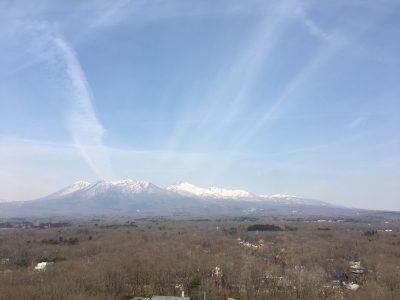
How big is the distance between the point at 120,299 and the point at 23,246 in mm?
39610

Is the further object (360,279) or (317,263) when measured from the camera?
(317,263)

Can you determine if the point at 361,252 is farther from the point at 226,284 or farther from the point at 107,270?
the point at 107,270

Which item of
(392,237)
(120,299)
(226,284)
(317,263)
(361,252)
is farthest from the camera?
(392,237)

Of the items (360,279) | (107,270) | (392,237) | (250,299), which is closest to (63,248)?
(107,270)

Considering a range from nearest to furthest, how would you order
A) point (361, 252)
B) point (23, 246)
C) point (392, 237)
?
point (361, 252), point (23, 246), point (392, 237)

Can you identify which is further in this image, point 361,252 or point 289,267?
point 361,252

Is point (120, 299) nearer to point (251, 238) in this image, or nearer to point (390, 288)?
point (390, 288)

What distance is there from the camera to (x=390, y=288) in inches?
1651

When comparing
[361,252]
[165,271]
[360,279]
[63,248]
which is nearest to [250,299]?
[165,271]

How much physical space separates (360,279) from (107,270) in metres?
25.6

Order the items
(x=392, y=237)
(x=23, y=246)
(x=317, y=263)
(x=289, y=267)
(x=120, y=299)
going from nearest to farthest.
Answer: (x=120, y=299) → (x=289, y=267) → (x=317, y=263) → (x=23, y=246) → (x=392, y=237)

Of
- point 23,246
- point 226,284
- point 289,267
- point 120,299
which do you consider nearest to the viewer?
point 120,299

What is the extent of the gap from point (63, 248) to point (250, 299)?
38073mm

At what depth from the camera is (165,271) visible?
1902 inches
